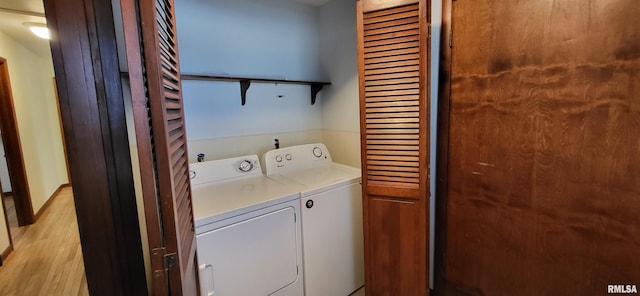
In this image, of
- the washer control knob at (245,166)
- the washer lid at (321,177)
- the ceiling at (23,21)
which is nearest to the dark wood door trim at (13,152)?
the ceiling at (23,21)

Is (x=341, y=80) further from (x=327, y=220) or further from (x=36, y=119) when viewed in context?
(x=36, y=119)

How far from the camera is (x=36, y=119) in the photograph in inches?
146

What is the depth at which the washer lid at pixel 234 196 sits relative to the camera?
1379mm

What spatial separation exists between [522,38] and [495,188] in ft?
2.37

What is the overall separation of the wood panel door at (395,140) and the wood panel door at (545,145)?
0.94ft

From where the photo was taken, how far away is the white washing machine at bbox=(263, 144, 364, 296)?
1717 mm

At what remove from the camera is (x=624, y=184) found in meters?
1.06

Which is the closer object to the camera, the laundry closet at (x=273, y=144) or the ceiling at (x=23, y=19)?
the laundry closet at (x=273, y=144)

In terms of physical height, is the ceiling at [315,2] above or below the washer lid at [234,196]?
above

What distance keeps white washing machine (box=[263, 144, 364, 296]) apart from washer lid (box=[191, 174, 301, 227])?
0.36 ft

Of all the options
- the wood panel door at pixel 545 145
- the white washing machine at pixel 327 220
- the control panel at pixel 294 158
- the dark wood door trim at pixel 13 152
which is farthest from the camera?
the dark wood door trim at pixel 13 152

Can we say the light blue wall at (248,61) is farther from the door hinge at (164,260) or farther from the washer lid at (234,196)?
the door hinge at (164,260)

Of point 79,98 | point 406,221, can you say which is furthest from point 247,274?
point 79,98

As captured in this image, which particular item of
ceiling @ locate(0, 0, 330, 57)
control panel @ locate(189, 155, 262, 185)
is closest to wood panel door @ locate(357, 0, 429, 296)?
control panel @ locate(189, 155, 262, 185)
